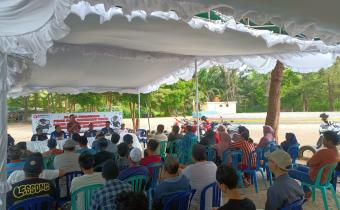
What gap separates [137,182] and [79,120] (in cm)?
934

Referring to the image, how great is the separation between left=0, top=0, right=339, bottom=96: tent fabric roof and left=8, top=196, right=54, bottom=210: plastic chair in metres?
1.18

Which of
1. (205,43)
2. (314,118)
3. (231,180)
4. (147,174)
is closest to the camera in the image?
(231,180)

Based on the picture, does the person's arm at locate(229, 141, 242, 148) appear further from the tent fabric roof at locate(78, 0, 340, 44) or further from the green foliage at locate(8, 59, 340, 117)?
the green foliage at locate(8, 59, 340, 117)

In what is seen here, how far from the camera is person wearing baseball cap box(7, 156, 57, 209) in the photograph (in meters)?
3.40

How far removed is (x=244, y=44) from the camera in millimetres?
6664

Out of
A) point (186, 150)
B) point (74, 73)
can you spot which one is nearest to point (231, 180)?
point (186, 150)

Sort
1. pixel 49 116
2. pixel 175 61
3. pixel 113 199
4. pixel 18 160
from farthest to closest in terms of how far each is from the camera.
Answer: pixel 49 116, pixel 175 61, pixel 18 160, pixel 113 199

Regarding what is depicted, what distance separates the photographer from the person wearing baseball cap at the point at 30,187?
3.40 metres

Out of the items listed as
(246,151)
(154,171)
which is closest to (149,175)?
(154,171)

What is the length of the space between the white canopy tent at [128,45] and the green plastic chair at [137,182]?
1.42 metres

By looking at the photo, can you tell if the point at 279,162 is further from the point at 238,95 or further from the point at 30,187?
the point at 238,95

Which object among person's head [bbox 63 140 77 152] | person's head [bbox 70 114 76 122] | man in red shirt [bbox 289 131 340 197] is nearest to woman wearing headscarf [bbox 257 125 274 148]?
man in red shirt [bbox 289 131 340 197]

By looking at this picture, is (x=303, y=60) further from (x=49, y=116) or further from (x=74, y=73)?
(x=49, y=116)

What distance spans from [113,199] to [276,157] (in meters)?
1.47
